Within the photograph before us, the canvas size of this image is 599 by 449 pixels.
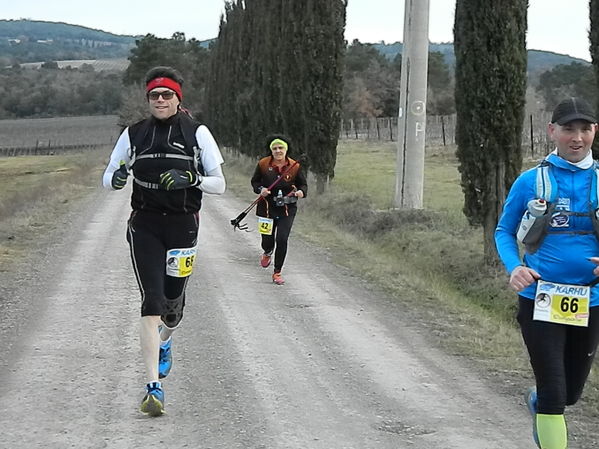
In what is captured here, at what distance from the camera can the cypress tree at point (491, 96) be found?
45.3 feet

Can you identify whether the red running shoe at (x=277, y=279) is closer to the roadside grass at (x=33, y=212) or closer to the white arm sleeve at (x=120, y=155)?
the roadside grass at (x=33, y=212)

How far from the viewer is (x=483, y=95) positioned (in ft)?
45.6

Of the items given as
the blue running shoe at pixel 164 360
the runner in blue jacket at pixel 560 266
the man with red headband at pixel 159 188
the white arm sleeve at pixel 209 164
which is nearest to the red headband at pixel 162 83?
the man with red headband at pixel 159 188

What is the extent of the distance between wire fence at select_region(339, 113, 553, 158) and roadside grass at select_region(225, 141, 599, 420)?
90.4 inches

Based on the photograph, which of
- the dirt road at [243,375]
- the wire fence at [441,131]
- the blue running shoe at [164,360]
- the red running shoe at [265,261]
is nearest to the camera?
the dirt road at [243,375]

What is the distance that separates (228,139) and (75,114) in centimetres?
7261

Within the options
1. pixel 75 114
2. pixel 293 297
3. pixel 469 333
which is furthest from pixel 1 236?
pixel 75 114

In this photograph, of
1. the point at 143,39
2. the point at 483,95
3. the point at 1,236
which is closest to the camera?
the point at 483,95

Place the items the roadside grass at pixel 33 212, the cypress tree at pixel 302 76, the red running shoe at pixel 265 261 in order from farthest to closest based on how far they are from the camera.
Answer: the cypress tree at pixel 302 76
the roadside grass at pixel 33 212
the red running shoe at pixel 265 261

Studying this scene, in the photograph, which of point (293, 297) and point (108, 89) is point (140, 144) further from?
point (108, 89)

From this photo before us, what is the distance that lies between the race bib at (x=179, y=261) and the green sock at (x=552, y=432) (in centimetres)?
254

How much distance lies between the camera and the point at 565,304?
15.6 feet

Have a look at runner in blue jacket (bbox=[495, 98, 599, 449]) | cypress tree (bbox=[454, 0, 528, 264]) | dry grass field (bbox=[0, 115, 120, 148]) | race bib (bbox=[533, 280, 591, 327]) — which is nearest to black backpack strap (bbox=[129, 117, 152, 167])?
runner in blue jacket (bbox=[495, 98, 599, 449])

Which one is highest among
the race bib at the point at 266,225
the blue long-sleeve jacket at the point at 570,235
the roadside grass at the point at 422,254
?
the blue long-sleeve jacket at the point at 570,235
